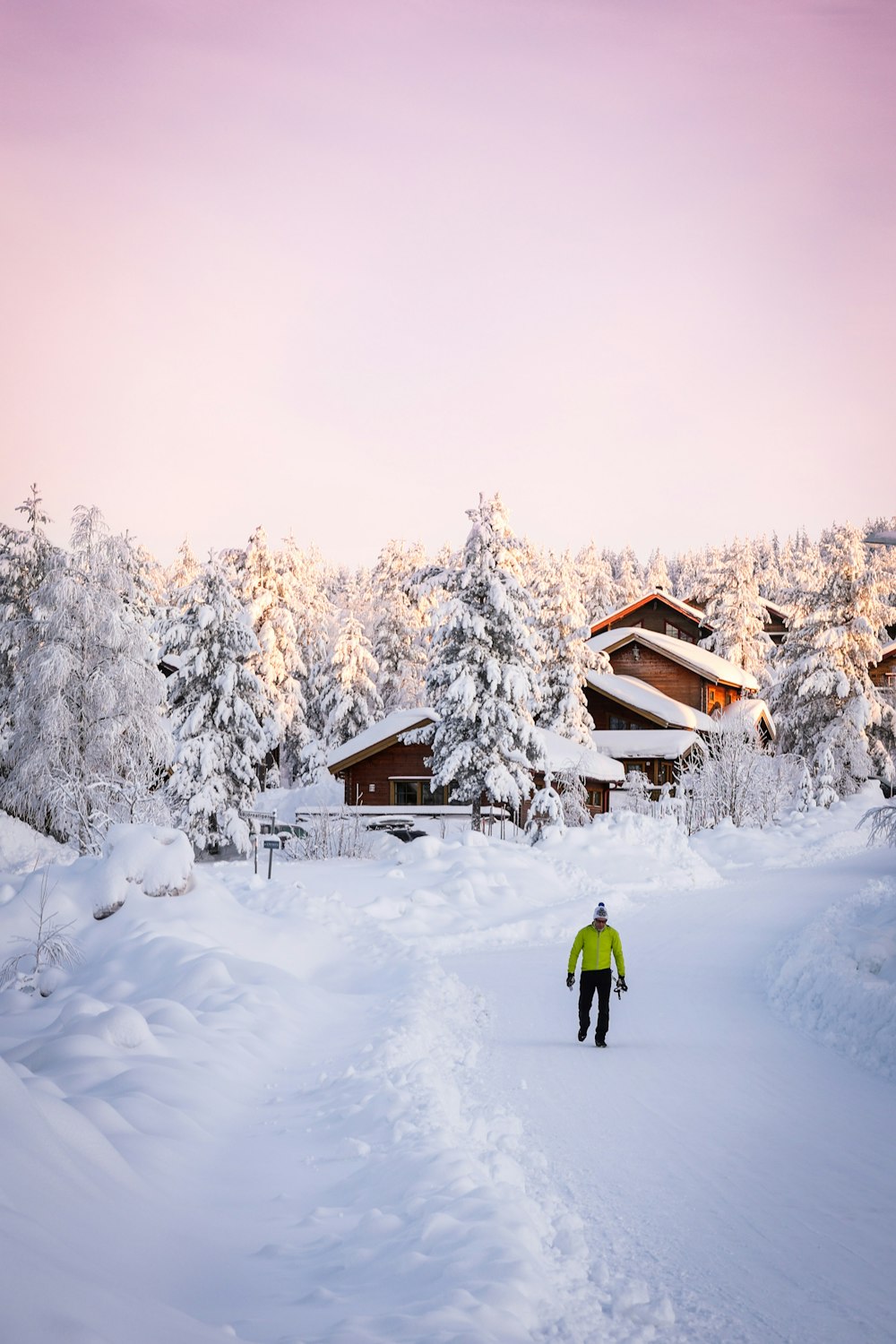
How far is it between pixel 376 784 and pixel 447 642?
1047 centimetres

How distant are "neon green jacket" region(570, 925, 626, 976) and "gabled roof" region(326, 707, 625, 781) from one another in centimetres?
2109

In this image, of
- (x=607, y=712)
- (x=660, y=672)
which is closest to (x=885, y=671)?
(x=660, y=672)

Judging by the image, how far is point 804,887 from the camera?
1945 centimetres

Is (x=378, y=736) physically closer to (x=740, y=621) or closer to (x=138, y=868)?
(x=138, y=868)

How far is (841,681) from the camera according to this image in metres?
35.9

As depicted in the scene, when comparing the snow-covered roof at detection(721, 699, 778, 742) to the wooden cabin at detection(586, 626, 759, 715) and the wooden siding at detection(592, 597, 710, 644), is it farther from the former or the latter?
the wooden siding at detection(592, 597, 710, 644)

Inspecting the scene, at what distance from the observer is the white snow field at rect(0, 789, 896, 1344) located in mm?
4258

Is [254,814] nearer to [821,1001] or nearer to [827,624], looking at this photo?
[821,1001]

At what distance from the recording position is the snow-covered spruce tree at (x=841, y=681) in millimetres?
35875

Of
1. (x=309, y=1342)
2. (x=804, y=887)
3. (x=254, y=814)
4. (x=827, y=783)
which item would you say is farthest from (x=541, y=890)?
(x=827, y=783)

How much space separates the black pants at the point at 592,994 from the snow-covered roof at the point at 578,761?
19.8 m

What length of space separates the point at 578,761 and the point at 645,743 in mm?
8661

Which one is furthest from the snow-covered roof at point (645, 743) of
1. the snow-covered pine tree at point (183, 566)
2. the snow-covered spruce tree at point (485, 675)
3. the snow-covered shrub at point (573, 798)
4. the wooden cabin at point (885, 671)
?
the snow-covered pine tree at point (183, 566)

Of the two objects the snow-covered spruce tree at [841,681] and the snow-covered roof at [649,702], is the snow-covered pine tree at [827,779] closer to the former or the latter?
the snow-covered spruce tree at [841,681]
